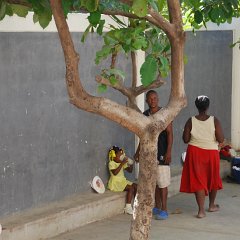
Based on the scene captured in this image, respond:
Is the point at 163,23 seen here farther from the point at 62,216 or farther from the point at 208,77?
the point at 208,77

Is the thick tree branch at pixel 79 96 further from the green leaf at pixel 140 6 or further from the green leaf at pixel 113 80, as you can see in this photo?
the green leaf at pixel 140 6

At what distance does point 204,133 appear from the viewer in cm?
891

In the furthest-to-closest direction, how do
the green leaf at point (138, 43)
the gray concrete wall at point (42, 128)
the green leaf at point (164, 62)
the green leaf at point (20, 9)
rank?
the gray concrete wall at point (42, 128) → the green leaf at point (138, 43) → the green leaf at point (20, 9) → the green leaf at point (164, 62)

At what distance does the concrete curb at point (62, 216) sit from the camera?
7426 mm

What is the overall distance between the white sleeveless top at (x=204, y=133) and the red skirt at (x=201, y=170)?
74 millimetres

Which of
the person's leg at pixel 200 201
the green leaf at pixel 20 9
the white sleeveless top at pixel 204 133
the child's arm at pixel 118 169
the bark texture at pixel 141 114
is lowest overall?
the person's leg at pixel 200 201

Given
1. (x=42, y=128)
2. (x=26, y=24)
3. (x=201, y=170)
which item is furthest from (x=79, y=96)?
(x=201, y=170)

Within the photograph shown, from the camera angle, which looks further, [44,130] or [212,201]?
[212,201]

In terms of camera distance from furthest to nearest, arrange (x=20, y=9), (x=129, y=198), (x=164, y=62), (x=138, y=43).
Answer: (x=129, y=198)
(x=138, y=43)
(x=20, y=9)
(x=164, y=62)

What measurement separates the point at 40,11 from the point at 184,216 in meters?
4.78

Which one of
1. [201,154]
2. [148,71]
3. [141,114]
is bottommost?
[201,154]

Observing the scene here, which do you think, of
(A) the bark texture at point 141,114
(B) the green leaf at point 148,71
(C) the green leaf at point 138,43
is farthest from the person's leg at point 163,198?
(B) the green leaf at point 148,71

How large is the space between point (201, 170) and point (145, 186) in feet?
13.8

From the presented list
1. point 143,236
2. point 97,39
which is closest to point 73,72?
point 143,236
